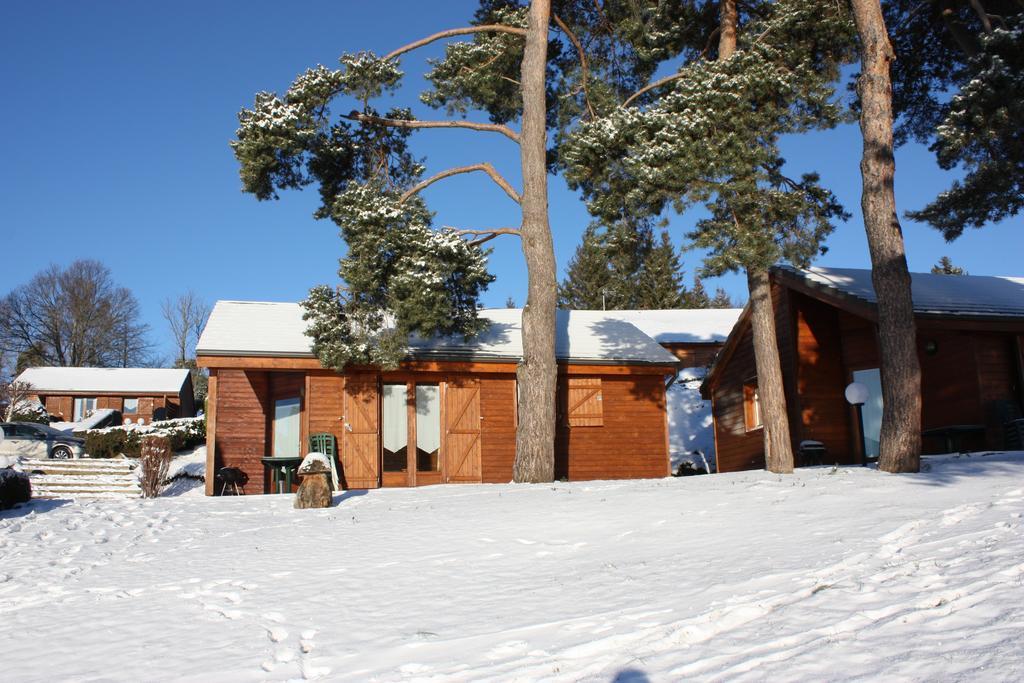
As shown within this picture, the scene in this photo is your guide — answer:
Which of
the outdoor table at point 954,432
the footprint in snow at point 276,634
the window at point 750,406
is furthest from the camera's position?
the window at point 750,406

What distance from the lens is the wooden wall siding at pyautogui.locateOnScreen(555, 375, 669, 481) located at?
691 inches

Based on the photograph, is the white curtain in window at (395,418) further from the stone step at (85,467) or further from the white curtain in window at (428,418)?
the stone step at (85,467)

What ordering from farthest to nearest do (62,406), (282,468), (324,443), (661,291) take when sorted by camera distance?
1. (661,291)
2. (62,406)
3. (324,443)
4. (282,468)

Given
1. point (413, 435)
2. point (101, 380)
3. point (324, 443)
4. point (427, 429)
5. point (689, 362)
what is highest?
point (101, 380)

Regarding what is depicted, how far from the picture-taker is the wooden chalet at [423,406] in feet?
Result: 53.9

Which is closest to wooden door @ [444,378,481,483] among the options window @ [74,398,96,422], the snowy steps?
the snowy steps

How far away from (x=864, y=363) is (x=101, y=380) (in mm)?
33732

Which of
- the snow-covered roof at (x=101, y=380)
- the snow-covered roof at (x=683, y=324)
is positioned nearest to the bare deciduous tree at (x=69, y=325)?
the snow-covered roof at (x=101, y=380)

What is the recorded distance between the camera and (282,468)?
16.1 metres

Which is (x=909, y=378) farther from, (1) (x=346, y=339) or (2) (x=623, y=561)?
(1) (x=346, y=339)

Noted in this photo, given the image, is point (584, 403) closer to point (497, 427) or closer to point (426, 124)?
point (497, 427)

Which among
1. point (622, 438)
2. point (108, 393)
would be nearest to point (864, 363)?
point (622, 438)

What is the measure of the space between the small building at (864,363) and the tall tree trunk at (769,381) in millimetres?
2069

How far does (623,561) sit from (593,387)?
35.3 feet
